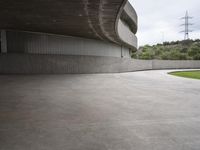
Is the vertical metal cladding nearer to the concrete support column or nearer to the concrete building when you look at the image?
the concrete building

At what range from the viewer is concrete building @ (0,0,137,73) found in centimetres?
A: 1031

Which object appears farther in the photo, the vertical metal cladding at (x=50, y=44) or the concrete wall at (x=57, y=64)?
the vertical metal cladding at (x=50, y=44)

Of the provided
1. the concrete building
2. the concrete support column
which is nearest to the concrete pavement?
the concrete building

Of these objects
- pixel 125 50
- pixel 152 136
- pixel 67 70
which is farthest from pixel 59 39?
pixel 152 136

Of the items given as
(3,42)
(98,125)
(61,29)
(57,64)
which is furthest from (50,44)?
(98,125)

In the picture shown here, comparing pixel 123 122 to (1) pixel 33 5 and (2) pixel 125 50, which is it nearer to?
(1) pixel 33 5

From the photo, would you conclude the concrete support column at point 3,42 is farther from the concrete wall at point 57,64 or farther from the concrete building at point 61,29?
the concrete wall at point 57,64

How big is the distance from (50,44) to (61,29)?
330 cm

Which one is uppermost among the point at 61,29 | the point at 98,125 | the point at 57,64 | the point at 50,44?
the point at 61,29

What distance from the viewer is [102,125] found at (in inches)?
183

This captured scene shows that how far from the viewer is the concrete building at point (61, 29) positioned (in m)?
10.3

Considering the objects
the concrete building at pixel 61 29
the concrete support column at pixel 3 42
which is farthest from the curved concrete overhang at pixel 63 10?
the concrete support column at pixel 3 42

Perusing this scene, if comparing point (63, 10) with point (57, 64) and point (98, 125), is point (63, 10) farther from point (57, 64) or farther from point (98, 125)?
point (57, 64)

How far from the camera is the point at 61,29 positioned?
1734 centimetres
